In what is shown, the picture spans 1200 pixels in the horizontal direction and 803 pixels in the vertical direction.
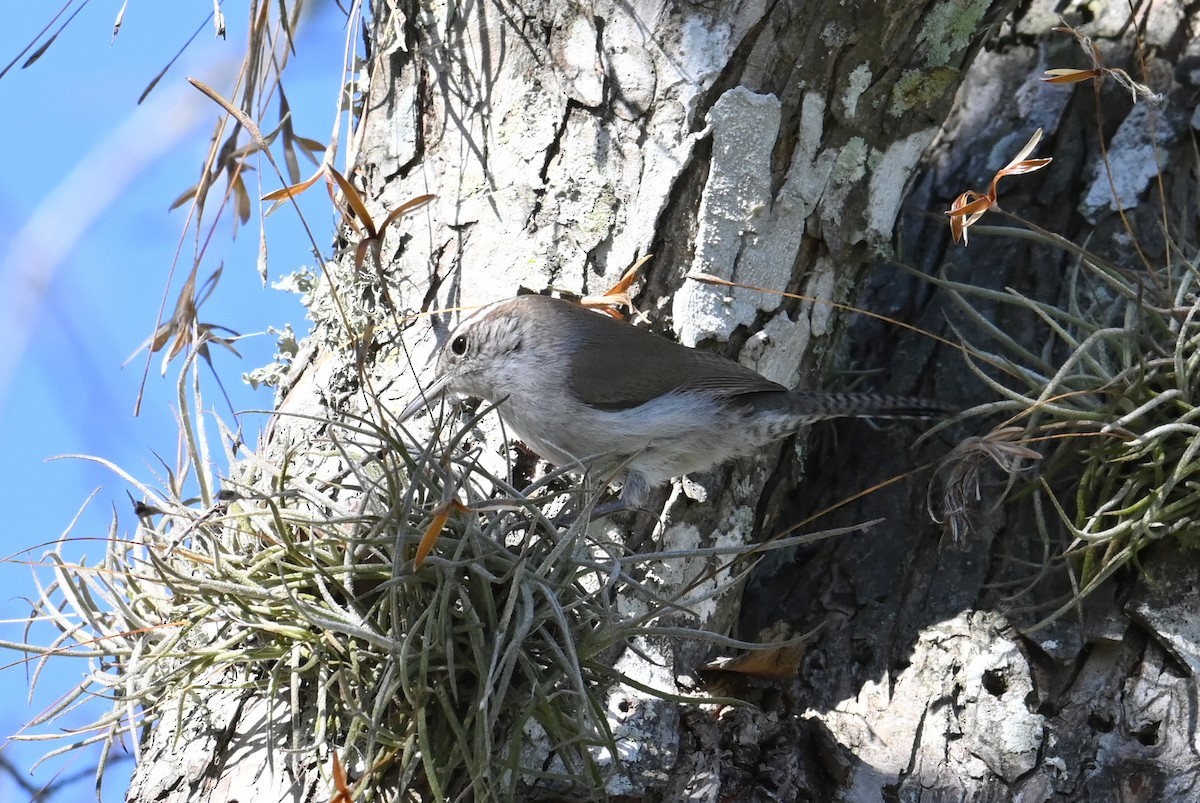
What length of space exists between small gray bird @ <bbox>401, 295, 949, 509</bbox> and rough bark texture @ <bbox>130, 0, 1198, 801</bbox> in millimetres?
88

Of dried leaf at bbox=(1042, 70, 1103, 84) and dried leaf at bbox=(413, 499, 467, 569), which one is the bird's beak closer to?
dried leaf at bbox=(413, 499, 467, 569)

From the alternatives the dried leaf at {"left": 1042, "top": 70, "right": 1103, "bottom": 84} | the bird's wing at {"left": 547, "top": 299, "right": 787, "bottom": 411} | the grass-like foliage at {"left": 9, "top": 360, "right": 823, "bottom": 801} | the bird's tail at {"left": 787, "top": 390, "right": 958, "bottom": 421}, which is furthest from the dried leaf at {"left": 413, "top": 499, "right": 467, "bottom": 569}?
the dried leaf at {"left": 1042, "top": 70, "right": 1103, "bottom": 84}

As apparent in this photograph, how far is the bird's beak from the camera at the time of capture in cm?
279

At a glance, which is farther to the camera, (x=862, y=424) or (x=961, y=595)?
(x=862, y=424)

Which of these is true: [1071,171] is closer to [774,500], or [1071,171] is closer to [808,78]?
[808,78]

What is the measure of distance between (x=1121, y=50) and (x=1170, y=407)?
169 cm

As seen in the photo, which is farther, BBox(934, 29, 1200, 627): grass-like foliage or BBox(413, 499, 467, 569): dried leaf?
BBox(934, 29, 1200, 627): grass-like foliage

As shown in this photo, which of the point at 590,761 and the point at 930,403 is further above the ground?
the point at 930,403

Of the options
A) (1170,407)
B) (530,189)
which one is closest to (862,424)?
(1170,407)

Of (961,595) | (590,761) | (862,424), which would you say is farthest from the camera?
(862,424)

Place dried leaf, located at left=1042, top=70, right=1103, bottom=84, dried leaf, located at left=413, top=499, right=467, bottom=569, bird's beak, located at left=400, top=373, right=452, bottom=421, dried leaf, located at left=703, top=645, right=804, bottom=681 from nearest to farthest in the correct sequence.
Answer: dried leaf, located at left=413, top=499, right=467, bottom=569 → dried leaf, located at left=1042, top=70, right=1103, bottom=84 → dried leaf, located at left=703, top=645, right=804, bottom=681 → bird's beak, located at left=400, top=373, right=452, bottom=421

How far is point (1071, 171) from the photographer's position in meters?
3.53

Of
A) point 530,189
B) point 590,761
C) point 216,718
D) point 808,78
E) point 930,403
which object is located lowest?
point 590,761

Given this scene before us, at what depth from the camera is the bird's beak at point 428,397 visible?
110 inches
